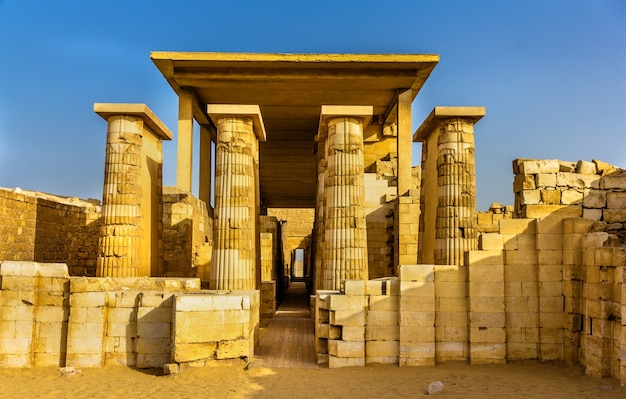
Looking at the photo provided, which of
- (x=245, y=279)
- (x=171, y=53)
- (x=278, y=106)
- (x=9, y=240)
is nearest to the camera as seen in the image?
(x=245, y=279)

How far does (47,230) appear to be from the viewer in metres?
15.5

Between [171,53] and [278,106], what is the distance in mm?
4773

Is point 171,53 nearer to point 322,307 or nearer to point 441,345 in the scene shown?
point 322,307

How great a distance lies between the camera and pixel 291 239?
36.9 m

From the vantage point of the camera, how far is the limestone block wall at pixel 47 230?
13500mm

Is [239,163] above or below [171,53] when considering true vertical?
below

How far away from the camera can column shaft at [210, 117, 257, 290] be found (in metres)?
12.3

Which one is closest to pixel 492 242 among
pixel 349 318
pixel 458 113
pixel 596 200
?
pixel 596 200

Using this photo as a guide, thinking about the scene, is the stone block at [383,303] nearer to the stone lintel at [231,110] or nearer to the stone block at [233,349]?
the stone block at [233,349]

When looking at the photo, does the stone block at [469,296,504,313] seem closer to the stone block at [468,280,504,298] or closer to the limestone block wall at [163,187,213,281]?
the stone block at [468,280,504,298]

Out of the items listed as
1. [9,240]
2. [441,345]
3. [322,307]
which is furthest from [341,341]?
[9,240]

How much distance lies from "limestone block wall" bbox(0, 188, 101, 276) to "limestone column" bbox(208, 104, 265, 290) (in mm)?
5773

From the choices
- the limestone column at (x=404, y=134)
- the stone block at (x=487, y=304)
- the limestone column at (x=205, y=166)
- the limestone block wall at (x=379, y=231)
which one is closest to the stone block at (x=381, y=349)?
the stone block at (x=487, y=304)

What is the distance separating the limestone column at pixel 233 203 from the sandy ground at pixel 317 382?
10.9 feet
